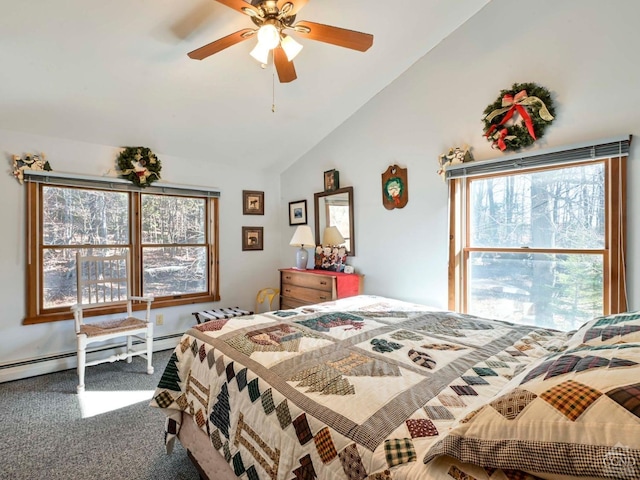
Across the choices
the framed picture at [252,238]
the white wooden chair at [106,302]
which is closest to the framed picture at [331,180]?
the framed picture at [252,238]

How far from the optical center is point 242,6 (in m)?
1.73

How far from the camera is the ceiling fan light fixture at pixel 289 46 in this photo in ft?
6.44

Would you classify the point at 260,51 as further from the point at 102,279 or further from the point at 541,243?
the point at 102,279

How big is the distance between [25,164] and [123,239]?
1015 millimetres

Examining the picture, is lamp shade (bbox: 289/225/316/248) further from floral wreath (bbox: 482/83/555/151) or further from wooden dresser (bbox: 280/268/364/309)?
floral wreath (bbox: 482/83/555/151)

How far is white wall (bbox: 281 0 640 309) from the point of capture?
80.4 inches

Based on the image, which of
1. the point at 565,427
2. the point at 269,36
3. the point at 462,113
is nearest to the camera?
the point at 565,427

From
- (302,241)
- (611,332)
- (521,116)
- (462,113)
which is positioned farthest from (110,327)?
(521,116)

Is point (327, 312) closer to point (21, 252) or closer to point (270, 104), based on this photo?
point (270, 104)

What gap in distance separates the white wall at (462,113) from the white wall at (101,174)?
924 millimetres

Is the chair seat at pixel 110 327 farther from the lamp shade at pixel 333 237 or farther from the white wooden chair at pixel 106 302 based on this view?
the lamp shade at pixel 333 237

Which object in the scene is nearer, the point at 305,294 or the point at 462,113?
the point at 462,113

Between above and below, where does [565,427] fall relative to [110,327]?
above

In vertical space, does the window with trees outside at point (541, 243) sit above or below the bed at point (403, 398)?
above
